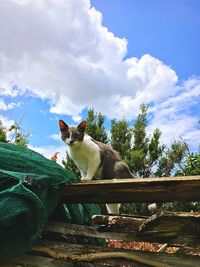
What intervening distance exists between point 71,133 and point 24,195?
2.79 metres

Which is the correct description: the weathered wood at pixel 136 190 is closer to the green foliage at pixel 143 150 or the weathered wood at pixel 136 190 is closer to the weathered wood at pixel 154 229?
the weathered wood at pixel 154 229

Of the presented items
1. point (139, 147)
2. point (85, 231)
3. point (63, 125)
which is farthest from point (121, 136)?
point (85, 231)

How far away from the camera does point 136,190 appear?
3.34m

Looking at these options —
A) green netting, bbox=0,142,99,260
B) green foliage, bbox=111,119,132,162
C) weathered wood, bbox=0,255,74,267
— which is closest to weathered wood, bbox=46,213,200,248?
weathered wood, bbox=0,255,74,267

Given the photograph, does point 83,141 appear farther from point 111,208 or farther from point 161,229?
point 161,229

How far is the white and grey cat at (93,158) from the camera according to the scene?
540 cm

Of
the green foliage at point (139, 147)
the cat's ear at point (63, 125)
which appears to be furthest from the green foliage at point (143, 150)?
the cat's ear at point (63, 125)

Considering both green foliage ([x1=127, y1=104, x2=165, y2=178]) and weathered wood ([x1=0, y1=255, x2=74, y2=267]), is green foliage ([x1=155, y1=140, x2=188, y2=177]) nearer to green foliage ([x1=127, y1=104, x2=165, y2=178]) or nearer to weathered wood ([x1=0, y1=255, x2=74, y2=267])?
green foliage ([x1=127, y1=104, x2=165, y2=178])

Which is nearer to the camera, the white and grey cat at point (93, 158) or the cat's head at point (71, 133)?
the white and grey cat at point (93, 158)

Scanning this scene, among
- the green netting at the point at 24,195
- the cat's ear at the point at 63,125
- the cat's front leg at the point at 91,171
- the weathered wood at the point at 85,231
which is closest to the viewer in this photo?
the green netting at the point at 24,195

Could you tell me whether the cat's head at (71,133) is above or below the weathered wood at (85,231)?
above

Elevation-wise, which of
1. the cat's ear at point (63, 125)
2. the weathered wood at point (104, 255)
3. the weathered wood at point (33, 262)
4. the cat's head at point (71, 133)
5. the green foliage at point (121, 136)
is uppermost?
the green foliage at point (121, 136)

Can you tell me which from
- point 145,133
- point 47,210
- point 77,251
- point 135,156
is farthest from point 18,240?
point 145,133

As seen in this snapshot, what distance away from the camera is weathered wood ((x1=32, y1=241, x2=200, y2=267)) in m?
3.29
